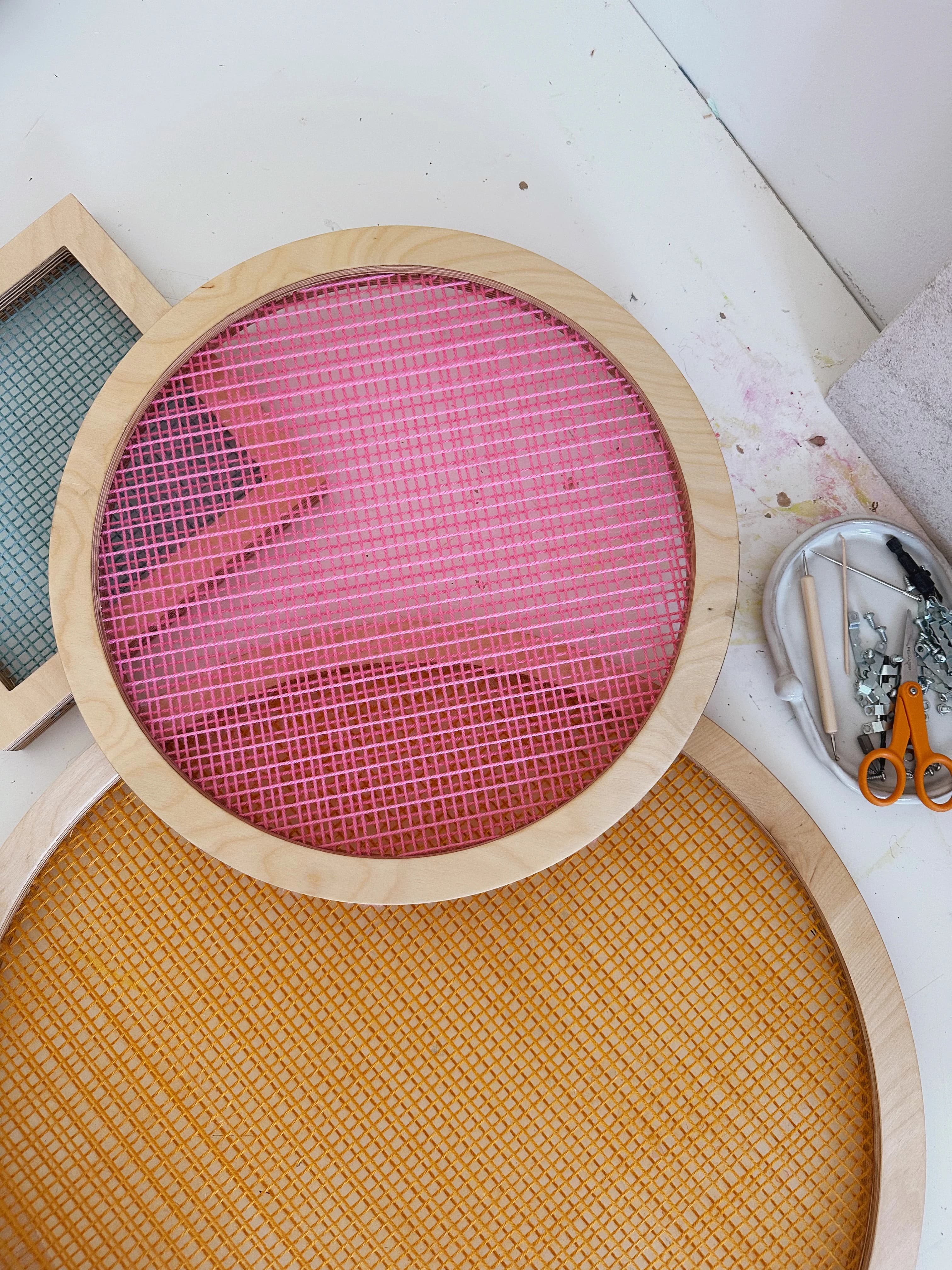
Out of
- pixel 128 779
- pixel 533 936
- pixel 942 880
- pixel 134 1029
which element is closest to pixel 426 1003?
pixel 533 936

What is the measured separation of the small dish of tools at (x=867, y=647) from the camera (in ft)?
4.68

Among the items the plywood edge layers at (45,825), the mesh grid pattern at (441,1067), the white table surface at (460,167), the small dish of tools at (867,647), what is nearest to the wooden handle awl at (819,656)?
the small dish of tools at (867,647)

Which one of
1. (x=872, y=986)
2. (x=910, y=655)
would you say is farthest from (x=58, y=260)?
(x=872, y=986)

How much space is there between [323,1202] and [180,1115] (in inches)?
9.1

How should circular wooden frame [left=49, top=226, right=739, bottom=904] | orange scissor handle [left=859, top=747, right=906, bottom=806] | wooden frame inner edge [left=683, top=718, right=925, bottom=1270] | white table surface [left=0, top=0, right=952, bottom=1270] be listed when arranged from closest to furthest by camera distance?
circular wooden frame [left=49, top=226, right=739, bottom=904] < wooden frame inner edge [left=683, top=718, right=925, bottom=1270] < orange scissor handle [left=859, top=747, right=906, bottom=806] < white table surface [left=0, top=0, right=952, bottom=1270]

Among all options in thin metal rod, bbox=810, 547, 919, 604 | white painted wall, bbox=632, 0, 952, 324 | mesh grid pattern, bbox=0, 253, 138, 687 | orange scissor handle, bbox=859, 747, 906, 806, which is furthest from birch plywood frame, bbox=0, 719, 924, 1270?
white painted wall, bbox=632, 0, 952, 324

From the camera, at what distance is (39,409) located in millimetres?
1464

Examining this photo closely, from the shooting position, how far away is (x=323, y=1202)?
1.25 m

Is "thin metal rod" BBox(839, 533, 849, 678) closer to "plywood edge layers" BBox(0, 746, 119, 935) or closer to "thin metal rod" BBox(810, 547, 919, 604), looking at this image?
"thin metal rod" BBox(810, 547, 919, 604)

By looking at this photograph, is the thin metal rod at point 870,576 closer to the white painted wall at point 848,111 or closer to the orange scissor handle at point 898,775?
the orange scissor handle at point 898,775

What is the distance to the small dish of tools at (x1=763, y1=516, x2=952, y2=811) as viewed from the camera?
1426 mm

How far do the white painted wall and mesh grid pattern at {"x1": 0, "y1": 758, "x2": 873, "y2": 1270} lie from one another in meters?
0.91

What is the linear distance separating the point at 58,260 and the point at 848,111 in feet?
4.20

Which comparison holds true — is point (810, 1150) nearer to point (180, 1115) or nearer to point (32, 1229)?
point (180, 1115)
